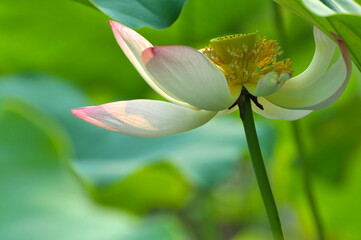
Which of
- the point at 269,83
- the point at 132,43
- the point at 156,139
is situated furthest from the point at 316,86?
the point at 156,139

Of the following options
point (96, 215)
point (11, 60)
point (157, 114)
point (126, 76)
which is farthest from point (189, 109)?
point (11, 60)

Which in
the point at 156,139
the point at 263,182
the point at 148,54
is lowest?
the point at 263,182

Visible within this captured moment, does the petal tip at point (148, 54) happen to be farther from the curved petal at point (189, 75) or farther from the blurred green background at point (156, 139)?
the blurred green background at point (156, 139)

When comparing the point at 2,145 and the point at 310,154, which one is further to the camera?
the point at 310,154

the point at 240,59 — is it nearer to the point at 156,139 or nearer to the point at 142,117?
the point at 142,117

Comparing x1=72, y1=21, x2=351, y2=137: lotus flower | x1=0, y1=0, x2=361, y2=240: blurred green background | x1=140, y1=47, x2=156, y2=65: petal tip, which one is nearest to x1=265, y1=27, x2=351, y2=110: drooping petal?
x1=72, y1=21, x2=351, y2=137: lotus flower

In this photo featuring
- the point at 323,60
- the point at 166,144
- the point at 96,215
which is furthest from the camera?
the point at 166,144

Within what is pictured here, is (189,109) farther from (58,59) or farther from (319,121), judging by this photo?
(58,59)
